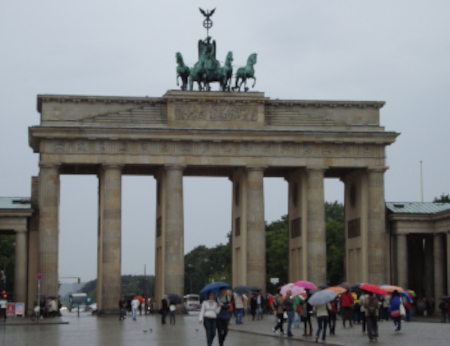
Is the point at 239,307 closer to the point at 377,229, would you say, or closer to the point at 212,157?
the point at 212,157

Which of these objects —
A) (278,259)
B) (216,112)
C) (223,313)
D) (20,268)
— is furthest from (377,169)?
(278,259)

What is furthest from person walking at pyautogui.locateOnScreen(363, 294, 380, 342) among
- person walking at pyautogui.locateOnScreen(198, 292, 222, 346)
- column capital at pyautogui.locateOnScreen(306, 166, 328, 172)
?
column capital at pyautogui.locateOnScreen(306, 166, 328, 172)

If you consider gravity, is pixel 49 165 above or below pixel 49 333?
above

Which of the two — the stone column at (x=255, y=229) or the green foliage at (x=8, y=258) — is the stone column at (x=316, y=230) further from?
the green foliage at (x=8, y=258)

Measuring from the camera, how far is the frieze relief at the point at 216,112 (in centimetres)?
7500

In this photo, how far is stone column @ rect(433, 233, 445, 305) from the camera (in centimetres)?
7638

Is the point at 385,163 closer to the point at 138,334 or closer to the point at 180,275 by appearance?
the point at 180,275

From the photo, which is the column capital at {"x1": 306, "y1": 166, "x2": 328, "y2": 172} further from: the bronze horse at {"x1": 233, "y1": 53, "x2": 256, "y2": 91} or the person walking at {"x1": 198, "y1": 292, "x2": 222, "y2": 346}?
the person walking at {"x1": 198, "y1": 292, "x2": 222, "y2": 346}

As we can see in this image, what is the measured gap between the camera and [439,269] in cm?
7656

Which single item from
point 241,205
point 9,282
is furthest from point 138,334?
point 9,282

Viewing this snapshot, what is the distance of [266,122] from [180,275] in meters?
13.9

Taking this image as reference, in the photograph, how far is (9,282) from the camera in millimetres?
114750

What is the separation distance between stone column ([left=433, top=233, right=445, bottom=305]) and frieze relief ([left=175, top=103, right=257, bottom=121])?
1826 centimetres

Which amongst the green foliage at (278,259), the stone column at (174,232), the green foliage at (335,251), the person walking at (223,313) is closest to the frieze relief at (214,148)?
the stone column at (174,232)
